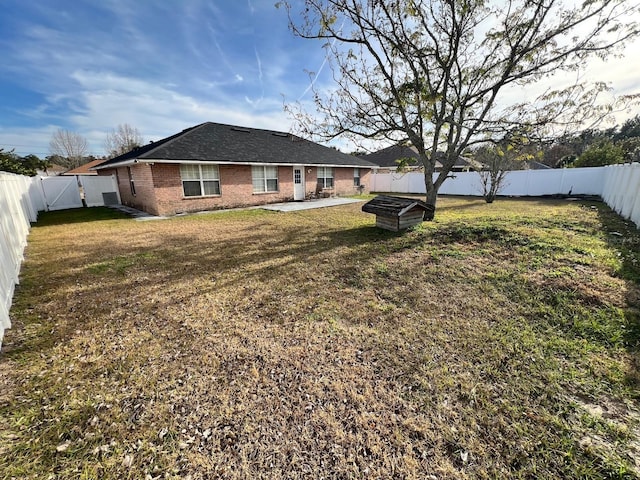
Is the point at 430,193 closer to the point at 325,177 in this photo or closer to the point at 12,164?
the point at 325,177

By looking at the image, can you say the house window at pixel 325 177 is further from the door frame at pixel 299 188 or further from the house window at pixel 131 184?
the house window at pixel 131 184

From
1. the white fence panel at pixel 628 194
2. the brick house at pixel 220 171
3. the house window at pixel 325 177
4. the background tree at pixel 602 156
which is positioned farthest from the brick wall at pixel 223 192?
the background tree at pixel 602 156

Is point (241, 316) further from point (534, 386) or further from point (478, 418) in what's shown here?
point (534, 386)

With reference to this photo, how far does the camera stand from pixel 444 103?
24.0ft

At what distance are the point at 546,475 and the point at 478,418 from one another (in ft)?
1.54

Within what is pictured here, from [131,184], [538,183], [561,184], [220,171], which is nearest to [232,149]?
[220,171]

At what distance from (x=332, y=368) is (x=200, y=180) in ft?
39.8

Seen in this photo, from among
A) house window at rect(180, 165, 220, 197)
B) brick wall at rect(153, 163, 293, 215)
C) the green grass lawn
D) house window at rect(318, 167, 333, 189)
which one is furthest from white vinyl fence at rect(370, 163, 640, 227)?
house window at rect(180, 165, 220, 197)

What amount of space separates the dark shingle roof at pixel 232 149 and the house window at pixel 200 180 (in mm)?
608

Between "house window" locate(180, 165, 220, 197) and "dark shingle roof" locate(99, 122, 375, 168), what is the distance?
0.61 m

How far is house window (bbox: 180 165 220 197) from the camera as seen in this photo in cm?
1220

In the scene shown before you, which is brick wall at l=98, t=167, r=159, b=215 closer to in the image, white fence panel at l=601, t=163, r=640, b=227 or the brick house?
the brick house

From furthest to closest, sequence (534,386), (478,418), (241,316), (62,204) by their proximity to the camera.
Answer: (62,204) → (241,316) → (534,386) → (478,418)

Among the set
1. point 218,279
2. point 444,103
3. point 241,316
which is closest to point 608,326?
point 241,316
